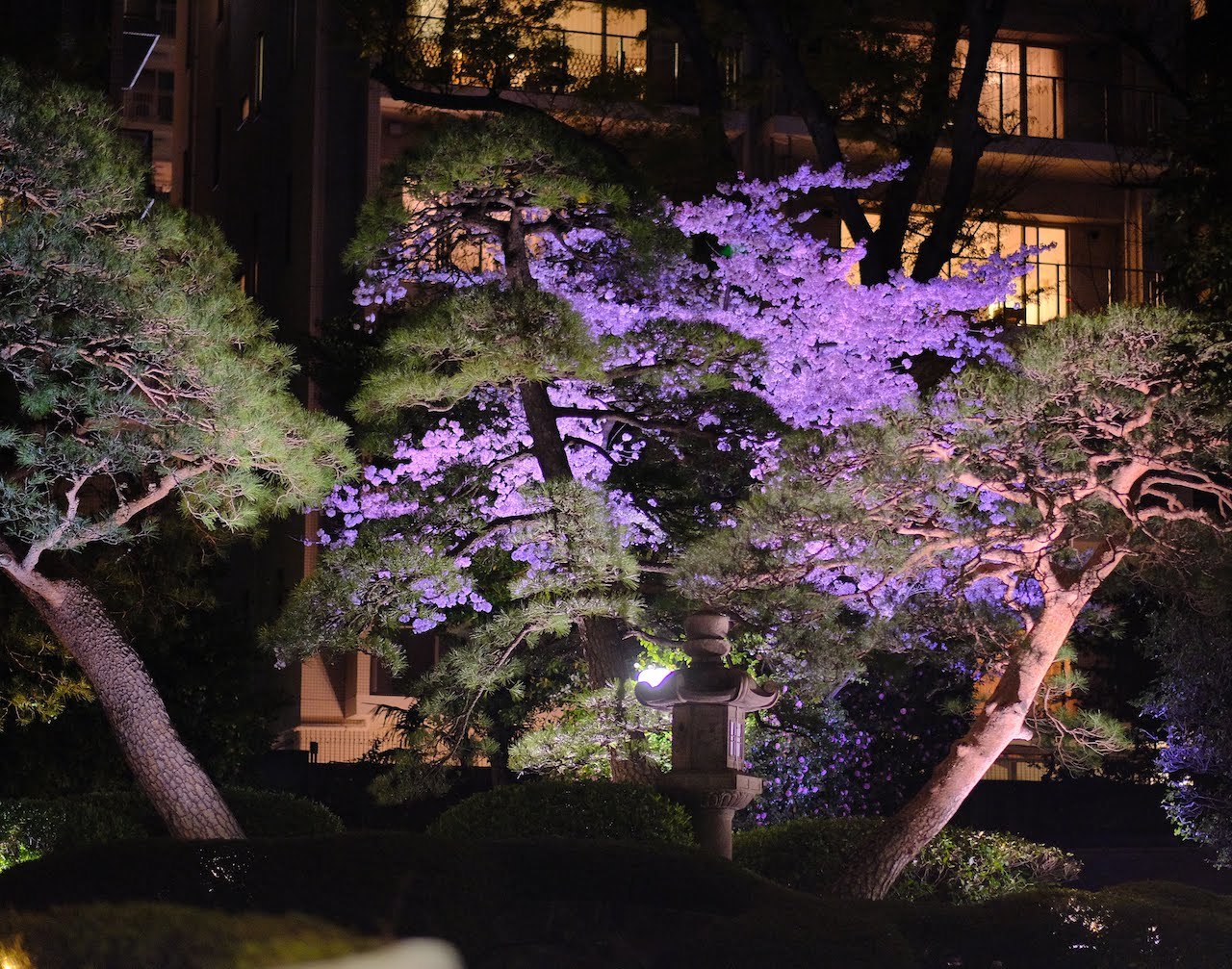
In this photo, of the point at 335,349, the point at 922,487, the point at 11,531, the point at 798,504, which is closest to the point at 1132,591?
the point at 922,487

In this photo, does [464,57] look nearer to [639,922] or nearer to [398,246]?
[398,246]

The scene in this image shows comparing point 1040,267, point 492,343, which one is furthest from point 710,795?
point 1040,267

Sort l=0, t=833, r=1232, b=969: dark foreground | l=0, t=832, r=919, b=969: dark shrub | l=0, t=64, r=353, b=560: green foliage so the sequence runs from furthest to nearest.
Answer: l=0, t=64, r=353, b=560: green foliage
l=0, t=832, r=919, b=969: dark shrub
l=0, t=833, r=1232, b=969: dark foreground

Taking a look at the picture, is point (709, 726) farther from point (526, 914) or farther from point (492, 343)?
point (492, 343)

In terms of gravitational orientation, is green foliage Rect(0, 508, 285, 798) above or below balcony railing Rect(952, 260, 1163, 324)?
below

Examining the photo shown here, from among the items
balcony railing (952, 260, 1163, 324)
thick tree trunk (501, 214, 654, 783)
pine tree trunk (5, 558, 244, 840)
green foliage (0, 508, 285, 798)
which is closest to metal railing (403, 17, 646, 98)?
thick tree trunk (501, 214, 654, 783)

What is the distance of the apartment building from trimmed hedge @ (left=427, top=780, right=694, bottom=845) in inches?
357

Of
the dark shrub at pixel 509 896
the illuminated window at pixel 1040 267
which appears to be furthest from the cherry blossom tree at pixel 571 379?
the illuminated window at pixel 1040 267

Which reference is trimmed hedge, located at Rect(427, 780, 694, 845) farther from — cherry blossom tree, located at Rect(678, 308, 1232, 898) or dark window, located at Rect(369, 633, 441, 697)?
dark window, located at Rect(369, 633, 441, 697)

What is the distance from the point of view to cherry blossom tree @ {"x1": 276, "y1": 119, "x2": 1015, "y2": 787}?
12688 mm

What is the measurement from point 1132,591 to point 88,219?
9.58 meters

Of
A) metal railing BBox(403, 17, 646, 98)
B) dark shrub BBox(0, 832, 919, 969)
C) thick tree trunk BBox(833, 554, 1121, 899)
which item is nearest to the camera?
dark shrub BBox(0, 832, 919, 969)

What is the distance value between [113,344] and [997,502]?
24.1ft

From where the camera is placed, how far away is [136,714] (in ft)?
39.9
